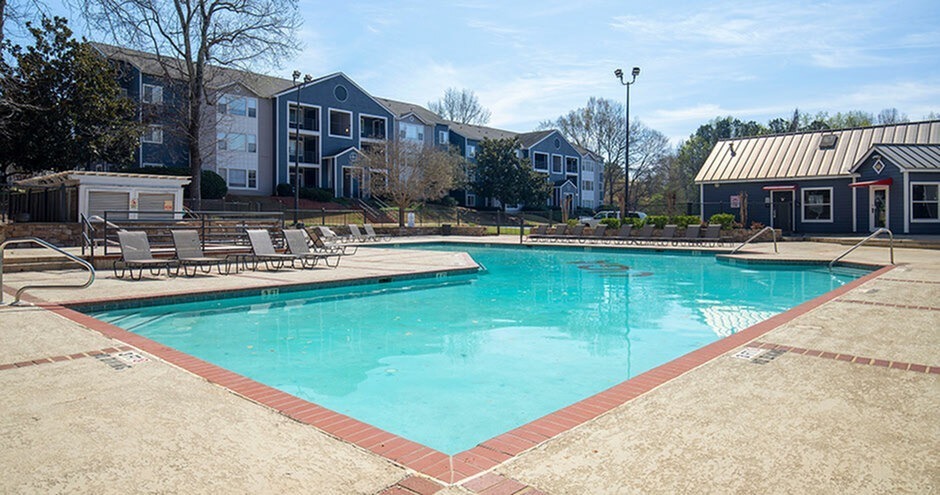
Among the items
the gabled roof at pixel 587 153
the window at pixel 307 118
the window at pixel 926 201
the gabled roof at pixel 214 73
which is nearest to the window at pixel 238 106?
the gabled roof at pixel 214 73

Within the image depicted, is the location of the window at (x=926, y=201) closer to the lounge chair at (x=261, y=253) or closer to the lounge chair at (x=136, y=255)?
the lounge chair at (x=261, y=253)

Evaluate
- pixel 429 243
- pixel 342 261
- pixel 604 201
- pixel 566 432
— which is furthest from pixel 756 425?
pixel 604 201

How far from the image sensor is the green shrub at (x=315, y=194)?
128 feet

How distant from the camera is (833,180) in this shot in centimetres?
2706

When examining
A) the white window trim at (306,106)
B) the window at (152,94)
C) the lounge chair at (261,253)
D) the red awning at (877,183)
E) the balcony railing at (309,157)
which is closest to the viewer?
the lounge chair at (261,253)

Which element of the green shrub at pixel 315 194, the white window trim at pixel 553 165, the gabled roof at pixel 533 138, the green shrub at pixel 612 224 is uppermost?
the gabled roof at pixel 533 138

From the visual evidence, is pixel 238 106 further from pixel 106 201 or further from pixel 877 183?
pixel 877 183

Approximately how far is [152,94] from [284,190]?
9.03 m

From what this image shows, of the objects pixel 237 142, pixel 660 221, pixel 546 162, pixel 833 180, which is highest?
pixel 546 162

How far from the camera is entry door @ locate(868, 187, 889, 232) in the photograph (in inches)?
1000

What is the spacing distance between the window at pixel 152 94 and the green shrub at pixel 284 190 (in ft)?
26.9

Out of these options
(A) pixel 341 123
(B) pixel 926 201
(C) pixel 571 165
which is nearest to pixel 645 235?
(B) pixel 926 201

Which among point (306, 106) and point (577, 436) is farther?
point (306, 106)

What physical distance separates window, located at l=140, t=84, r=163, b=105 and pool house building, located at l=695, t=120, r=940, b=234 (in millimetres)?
30032
